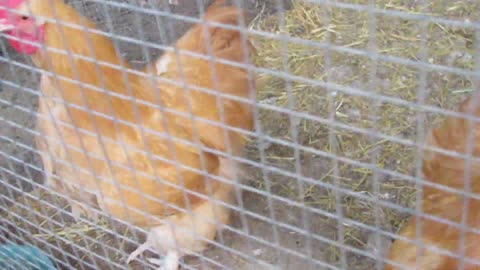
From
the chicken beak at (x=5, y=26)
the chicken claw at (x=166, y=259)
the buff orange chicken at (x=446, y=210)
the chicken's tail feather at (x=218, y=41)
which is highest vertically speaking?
the chicken beak at (x=5, y=26)

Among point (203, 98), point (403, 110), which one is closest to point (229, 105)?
point (203, 98)

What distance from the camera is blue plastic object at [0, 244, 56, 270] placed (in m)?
1.79

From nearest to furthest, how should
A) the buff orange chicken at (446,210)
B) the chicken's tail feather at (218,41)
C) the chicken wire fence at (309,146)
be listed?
the buff orange chicken at (446,210)
the chicken's tail feather at (218,41)
the chicken wire fence at (309,146)

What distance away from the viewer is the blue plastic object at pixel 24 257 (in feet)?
5.86

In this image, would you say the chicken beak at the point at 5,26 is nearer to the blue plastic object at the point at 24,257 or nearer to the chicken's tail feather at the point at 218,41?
the chicken's tail feather at the point at 218,41

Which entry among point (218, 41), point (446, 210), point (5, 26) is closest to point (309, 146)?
point (218, 41)

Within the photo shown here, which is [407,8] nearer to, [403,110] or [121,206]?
[403,110]

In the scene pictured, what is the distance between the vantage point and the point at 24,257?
180 cm

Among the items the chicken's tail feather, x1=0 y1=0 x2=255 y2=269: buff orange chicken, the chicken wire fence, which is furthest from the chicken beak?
the chicken's tail feather

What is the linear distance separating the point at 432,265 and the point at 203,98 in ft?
2.55

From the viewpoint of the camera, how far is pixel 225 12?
1636mm

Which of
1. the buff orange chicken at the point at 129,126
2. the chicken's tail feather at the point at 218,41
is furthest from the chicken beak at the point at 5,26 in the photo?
the chicken's tail feather at the point at 218,41

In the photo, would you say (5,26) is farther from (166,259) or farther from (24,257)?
(166,259)

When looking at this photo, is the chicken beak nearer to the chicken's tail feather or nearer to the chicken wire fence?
the chicken wire fence
